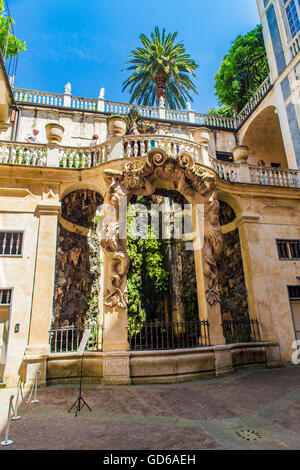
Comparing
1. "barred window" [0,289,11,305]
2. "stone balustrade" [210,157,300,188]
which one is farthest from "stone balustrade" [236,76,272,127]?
"barred window" [0,289,11,305]

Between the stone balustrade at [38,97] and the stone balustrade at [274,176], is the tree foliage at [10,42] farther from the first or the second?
the stone balustrade at [274,176]

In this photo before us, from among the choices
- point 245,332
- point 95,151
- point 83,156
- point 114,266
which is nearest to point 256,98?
point 95,151

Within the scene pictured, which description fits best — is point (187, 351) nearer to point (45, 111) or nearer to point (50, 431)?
point (50, 431)

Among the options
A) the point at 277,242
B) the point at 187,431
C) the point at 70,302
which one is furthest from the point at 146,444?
the point at 277,242

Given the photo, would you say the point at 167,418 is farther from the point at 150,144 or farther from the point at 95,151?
the point at 95,151

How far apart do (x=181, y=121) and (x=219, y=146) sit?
3026 mm

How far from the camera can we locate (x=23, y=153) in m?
10.8

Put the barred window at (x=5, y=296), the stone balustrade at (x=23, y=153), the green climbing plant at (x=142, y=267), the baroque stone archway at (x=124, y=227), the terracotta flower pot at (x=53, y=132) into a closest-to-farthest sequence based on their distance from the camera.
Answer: the baroque stone archway at (x=124, y=227) < the barred window at (x=5, y=296) < the stone balustrade at (x=23, y=153) < the terracotta flower pot at (x=53, y=132) < the green climbing plant at (x=142, y=267)

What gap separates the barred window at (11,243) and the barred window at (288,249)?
1002 centimetres

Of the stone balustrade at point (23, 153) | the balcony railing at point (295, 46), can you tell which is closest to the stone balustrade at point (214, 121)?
the balcony railing at point (295, 46)

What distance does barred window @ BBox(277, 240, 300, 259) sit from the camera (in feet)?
40.5

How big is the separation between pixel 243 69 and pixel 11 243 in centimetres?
2490

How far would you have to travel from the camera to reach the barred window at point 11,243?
380 inches

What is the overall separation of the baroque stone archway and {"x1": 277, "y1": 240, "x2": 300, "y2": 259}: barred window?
3.51 metres
